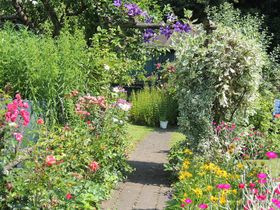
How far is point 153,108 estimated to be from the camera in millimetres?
13164

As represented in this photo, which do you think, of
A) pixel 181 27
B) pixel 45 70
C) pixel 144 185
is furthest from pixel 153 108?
pixel 45 70

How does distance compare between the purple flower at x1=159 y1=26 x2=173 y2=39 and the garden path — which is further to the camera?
the purple flower at x1=159 y1=26 x2=173 y2=39

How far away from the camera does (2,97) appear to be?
4648 millimetres

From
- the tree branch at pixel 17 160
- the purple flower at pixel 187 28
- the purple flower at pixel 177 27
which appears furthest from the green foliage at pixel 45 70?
the purple flower at pixel 187 28

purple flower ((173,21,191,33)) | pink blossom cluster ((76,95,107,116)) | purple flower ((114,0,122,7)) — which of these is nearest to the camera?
pink blossom cluster ((76,95,107,116))

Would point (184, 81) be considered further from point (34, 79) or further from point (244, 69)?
point (34, 79)

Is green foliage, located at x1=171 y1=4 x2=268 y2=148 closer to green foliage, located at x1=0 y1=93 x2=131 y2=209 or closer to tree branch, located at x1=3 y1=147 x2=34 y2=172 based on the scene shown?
green foliage, located at x1=0 y1=93 x2=131 y2=209

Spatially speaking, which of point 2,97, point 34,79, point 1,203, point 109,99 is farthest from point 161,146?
point 1,203

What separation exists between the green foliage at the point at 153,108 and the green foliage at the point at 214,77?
640 centimetres

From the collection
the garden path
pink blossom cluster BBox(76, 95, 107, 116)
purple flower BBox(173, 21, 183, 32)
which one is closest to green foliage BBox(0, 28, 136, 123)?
pink blossom cluster BBox(76, 95, 107, 116)

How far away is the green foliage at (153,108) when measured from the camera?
42.7 feet

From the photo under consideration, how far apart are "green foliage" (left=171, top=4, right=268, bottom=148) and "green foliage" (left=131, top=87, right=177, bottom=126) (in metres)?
6.40

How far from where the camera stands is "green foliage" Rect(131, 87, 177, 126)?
13023 millimetres

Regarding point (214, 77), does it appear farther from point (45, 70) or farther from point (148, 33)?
point (148, 33)
